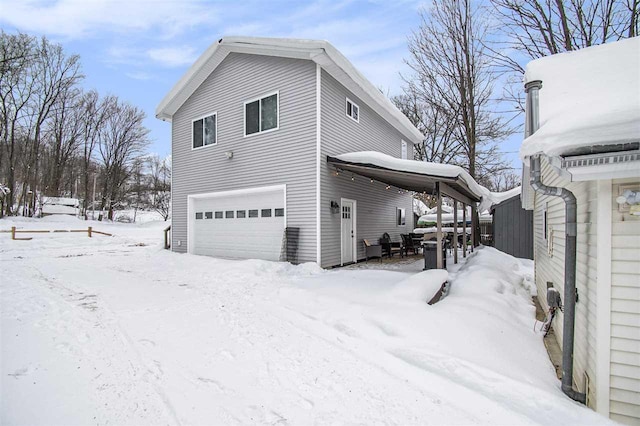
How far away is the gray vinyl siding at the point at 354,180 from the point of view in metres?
8.96

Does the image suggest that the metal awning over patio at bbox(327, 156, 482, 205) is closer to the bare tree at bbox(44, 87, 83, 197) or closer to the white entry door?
the white entry door

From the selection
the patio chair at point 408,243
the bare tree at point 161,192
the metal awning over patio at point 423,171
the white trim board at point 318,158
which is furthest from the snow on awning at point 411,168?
the bare tree at point 161,192

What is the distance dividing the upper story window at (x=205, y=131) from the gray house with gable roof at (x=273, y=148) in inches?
1.5

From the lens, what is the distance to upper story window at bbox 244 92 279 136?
31.7 feet

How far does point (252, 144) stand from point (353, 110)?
11.6 feet

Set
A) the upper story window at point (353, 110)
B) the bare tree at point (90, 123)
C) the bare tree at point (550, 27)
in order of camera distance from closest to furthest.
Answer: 1. the bare tree at point (550, 27)
2. the upper story window at point (353, 110)
3. the bare tree at point (90, 123)

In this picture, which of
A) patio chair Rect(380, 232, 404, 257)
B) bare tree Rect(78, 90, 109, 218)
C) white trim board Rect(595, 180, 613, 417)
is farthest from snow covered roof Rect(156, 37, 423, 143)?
bare tree Rect(78, 90, 109, 218)

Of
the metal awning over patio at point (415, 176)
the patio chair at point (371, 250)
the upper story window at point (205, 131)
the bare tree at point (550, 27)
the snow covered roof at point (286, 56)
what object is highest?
the bare tree at point (550, 27)

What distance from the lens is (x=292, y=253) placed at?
9047 mm

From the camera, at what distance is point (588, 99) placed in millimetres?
2873

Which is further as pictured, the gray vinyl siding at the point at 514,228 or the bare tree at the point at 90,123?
the bare tree at the point at 90,123

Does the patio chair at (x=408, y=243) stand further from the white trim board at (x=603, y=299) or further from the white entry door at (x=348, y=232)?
the white trim board at (x=603, y=299)

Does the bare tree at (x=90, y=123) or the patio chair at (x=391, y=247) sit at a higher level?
the bare tree at (x=90, y=123)

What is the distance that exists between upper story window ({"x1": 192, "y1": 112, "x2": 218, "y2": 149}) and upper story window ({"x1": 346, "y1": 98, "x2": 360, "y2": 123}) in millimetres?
4660
